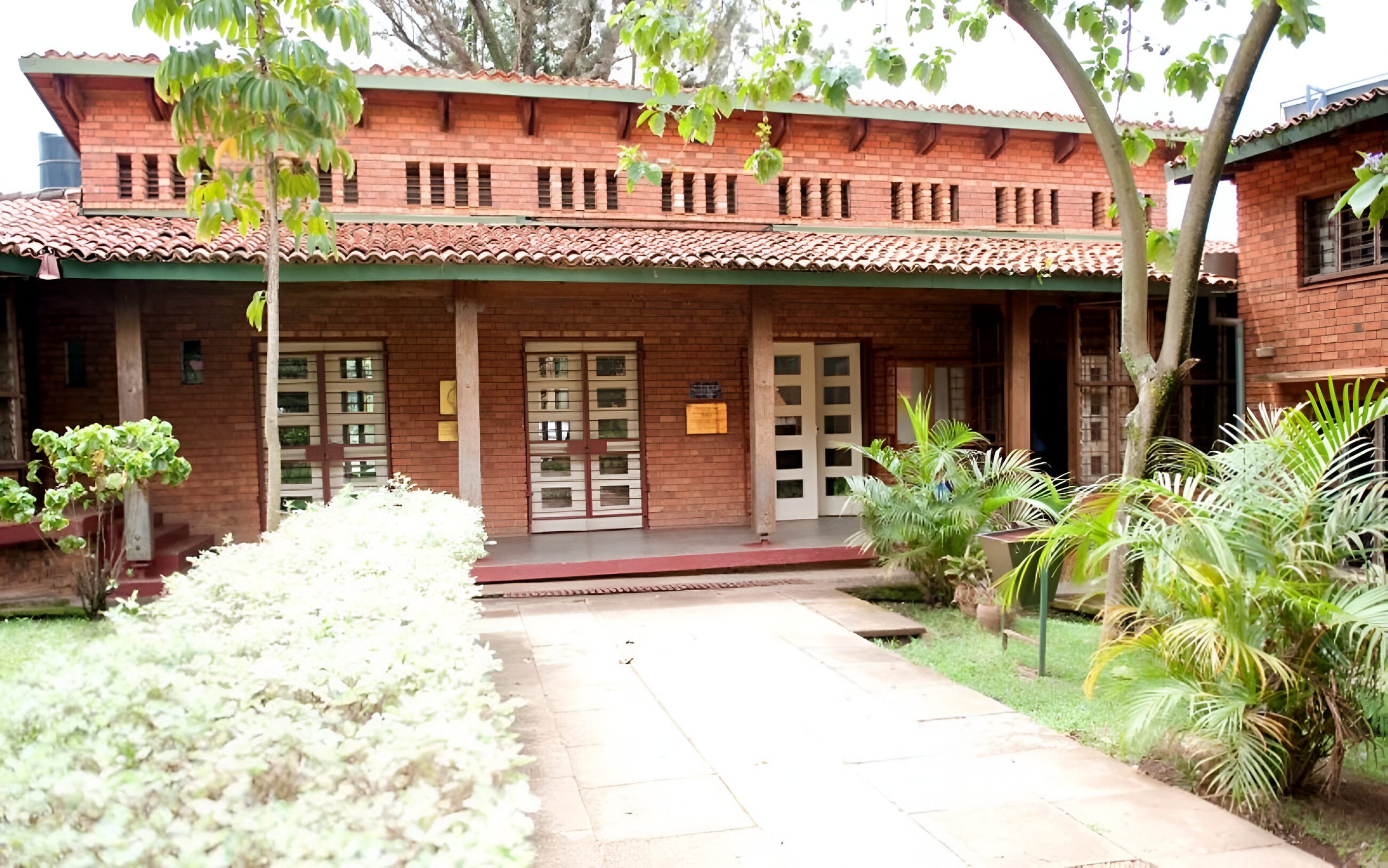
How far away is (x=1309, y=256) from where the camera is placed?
1043cm

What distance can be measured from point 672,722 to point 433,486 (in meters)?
7.22

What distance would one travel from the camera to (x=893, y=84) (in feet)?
20.3

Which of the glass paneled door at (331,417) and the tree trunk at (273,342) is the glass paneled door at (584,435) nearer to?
the glass paneled door at (331,417)

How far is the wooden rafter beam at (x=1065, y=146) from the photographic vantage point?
527 inches

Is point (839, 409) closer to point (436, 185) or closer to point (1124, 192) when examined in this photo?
point (436, 185)

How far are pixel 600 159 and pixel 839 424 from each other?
4.57 meters

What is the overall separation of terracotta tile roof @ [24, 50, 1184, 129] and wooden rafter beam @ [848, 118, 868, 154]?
25 cm

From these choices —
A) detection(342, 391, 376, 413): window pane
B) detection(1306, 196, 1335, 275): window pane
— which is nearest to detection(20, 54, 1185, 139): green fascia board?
detection(1306, 196, 1335, 275): window pane

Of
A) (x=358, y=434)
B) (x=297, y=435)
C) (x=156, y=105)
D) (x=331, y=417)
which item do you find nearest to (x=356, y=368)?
(x=331, y=417)

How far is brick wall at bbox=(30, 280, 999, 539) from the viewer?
1066cm

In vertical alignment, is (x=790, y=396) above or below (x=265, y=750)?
above

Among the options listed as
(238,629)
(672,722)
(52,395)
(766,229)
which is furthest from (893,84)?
(52,395)

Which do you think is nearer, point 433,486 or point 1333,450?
point 1333,450

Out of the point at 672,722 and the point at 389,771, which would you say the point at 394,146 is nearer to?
the point at 672,722
